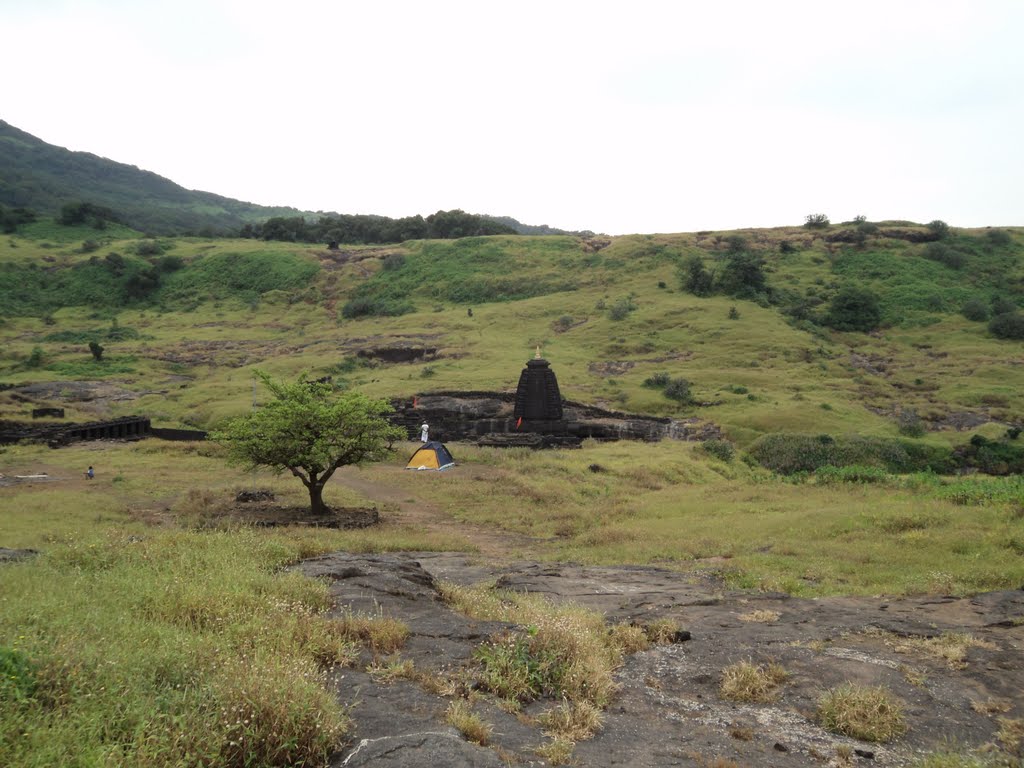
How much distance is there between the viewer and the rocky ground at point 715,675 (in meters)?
4.68

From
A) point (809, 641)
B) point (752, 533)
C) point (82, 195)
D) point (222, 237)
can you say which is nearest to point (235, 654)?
point (809, 641)

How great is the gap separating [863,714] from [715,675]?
130 cm

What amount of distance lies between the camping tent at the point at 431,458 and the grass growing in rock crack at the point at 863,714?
62.8ft

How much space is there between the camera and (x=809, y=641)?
23.8 feet

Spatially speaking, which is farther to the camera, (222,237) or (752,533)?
(222,237)

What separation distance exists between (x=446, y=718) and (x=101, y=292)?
72.2 metres

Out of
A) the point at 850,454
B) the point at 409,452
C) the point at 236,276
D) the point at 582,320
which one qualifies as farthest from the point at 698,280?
the point at 236,276

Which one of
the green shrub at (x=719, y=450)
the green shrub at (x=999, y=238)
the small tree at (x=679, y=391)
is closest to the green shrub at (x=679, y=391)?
the small tree at (x=679, y=391)

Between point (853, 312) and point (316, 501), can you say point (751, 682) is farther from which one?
point (853, 312)

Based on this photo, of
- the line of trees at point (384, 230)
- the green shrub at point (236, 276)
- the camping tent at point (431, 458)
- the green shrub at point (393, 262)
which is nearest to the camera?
the camping tent at point (431, 458)

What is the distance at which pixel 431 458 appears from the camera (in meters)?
24.4

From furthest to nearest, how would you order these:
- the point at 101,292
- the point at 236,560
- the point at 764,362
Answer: the point at 101,292 < the point at 764,362 < the point at 236,560

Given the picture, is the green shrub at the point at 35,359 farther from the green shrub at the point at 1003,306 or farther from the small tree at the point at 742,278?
the green shrub at the point at 1003,306

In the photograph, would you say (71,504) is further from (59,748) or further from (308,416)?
(59,748)
